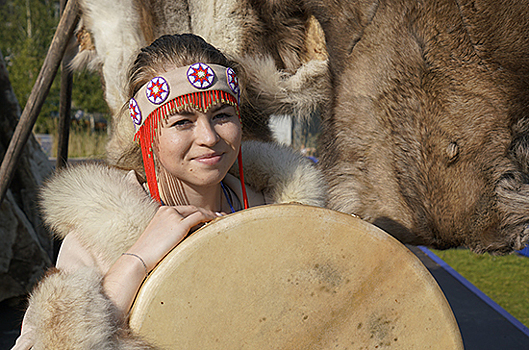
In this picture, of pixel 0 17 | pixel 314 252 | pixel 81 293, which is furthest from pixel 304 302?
pixel 0 17

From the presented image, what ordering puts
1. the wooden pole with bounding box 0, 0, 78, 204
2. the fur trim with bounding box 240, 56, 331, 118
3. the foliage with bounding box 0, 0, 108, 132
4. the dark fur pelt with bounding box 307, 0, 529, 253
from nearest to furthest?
the dark fur pelt with bounding box 307, 0, 529, 253
the fur trim with bounding box 240, 56, 331, 118
the wooden pole with bounding box 0, 0, 78, 204
the foliage with bounding box 0, 0, 108, 132

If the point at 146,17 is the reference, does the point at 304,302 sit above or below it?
below

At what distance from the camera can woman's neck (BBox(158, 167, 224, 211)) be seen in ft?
4.15

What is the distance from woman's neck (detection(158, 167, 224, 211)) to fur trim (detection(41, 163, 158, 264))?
0.08 meters

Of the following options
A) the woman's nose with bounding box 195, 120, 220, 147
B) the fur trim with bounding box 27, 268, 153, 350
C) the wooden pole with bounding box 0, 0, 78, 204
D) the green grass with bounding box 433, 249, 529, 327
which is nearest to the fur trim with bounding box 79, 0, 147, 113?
the wooden pole with bounding box 0, 0, 78, 204

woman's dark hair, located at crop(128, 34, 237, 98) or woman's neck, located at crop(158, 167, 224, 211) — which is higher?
woman's dark hair, located at crop(128, 34, 237, 98)

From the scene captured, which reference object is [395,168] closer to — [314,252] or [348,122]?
[348,122]

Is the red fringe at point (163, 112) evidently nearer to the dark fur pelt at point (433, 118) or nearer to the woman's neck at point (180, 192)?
the woman's neck at point (180, 192)

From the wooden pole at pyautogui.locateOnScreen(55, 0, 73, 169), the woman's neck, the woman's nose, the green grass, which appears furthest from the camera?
the green grass

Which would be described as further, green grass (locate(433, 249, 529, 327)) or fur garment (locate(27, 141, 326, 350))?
green grass (locate(433, 249, 529, 327))

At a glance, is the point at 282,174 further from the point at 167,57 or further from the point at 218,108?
the point at 167,57

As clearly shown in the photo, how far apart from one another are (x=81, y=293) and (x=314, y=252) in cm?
52

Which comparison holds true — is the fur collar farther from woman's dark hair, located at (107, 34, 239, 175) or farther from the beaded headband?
woman's dark hair, located at (107, 34, 239, 175)

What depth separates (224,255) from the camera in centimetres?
98
